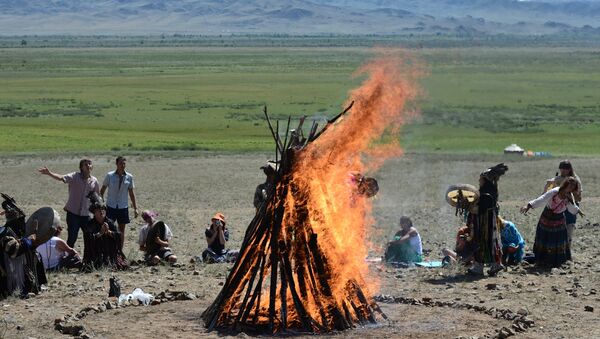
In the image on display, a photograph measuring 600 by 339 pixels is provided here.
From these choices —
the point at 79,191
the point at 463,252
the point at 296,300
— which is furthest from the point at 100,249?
the point at 463,252

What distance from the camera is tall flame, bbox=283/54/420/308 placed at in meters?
13.1

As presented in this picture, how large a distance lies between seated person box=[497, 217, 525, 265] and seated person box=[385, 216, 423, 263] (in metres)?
1.24

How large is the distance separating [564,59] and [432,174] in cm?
9407

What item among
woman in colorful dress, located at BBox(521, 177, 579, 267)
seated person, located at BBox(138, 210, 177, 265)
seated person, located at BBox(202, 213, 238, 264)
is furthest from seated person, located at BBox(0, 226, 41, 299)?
woman in colorful dress, located at BBox(521, 177, 579, 267)

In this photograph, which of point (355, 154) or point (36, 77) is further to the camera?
point (36, 77)

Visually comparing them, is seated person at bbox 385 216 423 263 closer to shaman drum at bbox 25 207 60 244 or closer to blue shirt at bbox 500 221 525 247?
blue shirt at bbox 500 221 525 247

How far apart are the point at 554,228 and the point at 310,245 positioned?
17.1 feet

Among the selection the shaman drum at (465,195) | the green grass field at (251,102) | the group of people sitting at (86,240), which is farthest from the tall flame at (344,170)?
the group of people sitting at (86,240)

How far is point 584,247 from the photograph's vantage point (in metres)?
19.3

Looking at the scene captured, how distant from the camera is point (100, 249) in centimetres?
1664

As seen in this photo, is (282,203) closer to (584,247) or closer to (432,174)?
(584,247)

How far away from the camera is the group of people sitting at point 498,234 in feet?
52.7

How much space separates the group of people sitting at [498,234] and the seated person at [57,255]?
178 inches

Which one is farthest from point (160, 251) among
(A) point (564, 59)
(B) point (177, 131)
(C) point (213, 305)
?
(A) point (564, 59)
